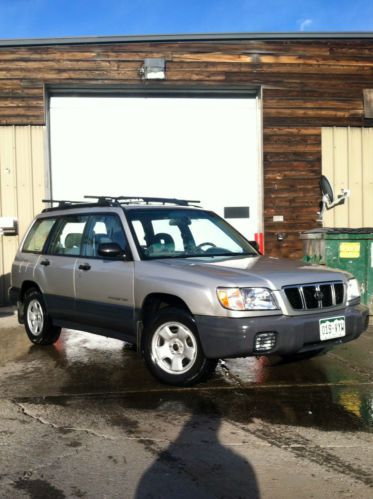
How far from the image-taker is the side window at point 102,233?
5.93 metres

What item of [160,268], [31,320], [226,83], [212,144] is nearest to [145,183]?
[212,144]

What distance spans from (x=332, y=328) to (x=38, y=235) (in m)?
4.08

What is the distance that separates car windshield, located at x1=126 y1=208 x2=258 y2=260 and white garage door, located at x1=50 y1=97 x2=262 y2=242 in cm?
510

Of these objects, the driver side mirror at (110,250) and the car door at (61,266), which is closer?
the driver side mirror at (110,250)

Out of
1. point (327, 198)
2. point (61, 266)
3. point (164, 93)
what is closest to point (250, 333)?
point (61, 266)

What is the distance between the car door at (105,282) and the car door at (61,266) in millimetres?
169

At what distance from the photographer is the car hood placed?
4.85 m

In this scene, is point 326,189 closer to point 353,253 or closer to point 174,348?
point 353,253

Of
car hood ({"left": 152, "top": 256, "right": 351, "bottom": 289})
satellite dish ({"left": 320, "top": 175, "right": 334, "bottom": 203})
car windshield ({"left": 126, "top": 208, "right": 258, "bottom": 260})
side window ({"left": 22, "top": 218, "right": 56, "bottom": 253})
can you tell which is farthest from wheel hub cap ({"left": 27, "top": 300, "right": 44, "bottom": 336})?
satellite dish ({"left": 320, "top": 175, "right": 334, "bottom": 203})

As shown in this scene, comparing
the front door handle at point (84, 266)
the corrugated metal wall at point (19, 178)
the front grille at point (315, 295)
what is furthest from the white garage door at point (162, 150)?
the front grille at point (315, 295)

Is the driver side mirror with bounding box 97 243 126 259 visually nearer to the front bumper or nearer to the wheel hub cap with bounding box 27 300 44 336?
the front bumper

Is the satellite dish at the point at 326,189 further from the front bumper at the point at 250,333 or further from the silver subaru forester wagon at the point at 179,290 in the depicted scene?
the front bumper at the point at 250,333

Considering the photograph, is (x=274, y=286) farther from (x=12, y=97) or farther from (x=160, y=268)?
(x=12, y=97)

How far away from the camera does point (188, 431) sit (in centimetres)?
412
